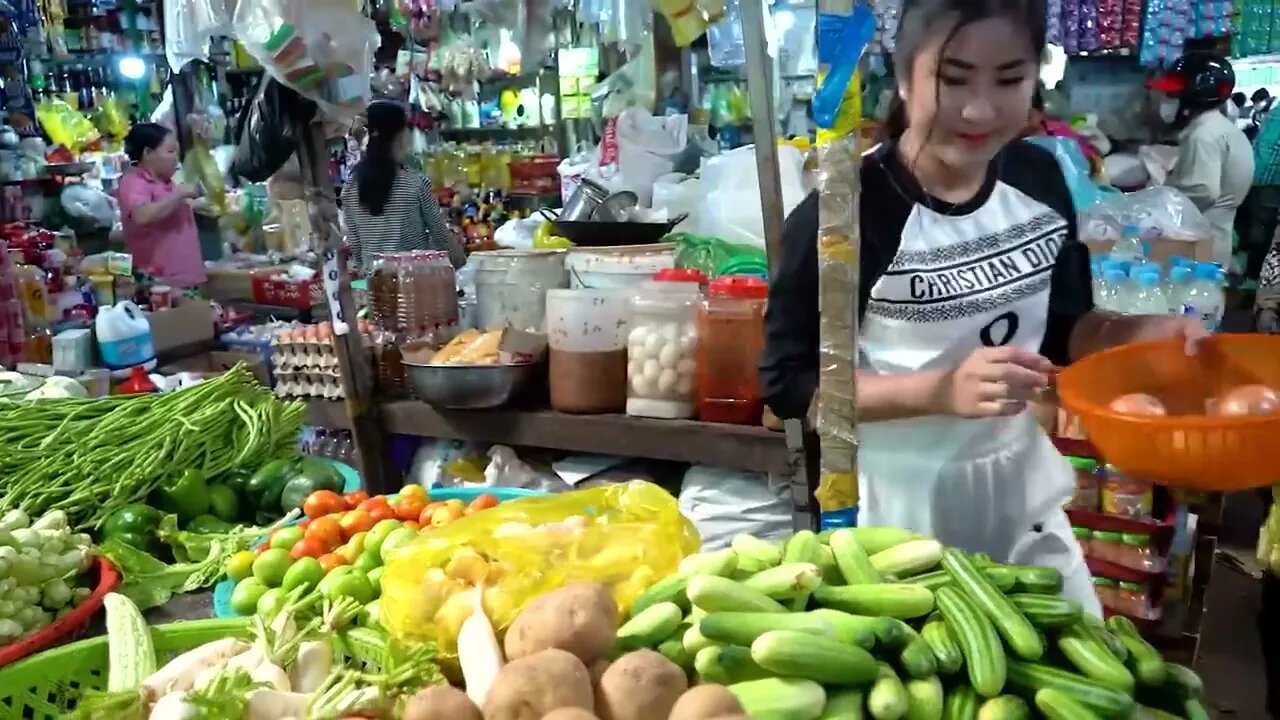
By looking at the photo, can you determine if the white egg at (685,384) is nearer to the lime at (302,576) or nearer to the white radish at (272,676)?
the lime at (302,576)

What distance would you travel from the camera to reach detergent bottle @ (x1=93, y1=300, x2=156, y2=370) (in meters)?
4.03

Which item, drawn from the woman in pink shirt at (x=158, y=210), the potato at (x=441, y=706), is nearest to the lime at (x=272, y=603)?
the potato at (x=441, y=706)

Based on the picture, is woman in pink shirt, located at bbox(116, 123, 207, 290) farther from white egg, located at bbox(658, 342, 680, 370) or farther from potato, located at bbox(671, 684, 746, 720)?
potato, located at bbox(671, 684, 746, 720)

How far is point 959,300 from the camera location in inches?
72.2

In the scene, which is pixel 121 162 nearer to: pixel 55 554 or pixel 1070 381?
pixel 55 554

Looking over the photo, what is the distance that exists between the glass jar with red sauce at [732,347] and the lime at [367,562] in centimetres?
102

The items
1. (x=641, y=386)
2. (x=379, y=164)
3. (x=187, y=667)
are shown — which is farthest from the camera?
(x=379, y=164)

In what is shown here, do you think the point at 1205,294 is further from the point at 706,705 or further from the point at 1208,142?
the point at 1208,142

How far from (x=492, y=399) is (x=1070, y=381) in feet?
4.98

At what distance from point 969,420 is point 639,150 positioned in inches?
104

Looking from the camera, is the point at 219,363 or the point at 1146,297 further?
the point at 219,363

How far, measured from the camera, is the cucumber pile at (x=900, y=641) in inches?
42.6

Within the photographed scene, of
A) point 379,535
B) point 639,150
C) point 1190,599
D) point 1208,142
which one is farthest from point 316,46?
point 1208,142

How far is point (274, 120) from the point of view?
2311mm
